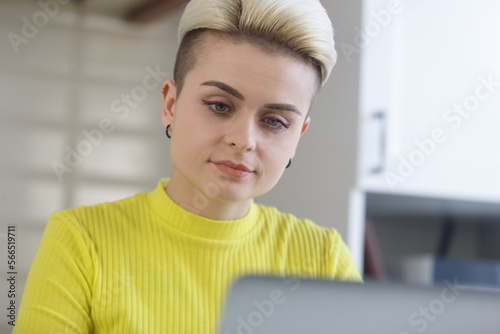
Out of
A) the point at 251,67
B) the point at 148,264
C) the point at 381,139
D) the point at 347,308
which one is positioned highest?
the point at 381,139

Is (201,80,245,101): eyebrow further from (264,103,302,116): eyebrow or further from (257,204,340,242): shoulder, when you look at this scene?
(257,204,340,242): shoulder

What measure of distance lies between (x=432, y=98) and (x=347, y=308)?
4.91ft

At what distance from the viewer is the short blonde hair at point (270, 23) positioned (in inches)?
33.5

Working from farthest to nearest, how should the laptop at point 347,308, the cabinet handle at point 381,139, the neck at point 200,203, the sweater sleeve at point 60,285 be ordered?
1. the cabinet handle at point 381,139
2. the neck at point 200,203
3. the sweater sleeve at point 60,285
4. the laptop at point 347,308

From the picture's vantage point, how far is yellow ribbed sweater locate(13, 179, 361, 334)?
81cm

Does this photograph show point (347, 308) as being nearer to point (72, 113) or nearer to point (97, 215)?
point (97, 215)

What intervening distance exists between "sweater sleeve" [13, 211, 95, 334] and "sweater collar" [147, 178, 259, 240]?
0.40ft

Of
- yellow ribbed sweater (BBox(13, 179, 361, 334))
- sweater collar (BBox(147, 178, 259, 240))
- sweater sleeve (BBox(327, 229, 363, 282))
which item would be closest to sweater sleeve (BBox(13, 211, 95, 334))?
yellow ribbed sweater (BBox(13, 179, 361, 334))

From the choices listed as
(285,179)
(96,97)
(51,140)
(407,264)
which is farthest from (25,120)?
(407,264)

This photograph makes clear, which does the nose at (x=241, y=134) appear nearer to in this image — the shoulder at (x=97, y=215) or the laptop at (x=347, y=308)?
the shoulder at (x=97, y=215)

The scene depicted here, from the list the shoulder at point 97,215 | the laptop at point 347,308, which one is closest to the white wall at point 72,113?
the shoulder at point 97,215

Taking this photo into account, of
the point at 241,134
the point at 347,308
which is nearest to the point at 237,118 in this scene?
the point at 241,134

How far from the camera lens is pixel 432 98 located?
1865mm

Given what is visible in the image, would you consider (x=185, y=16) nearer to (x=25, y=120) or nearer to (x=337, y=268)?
(x=337, y=268)
